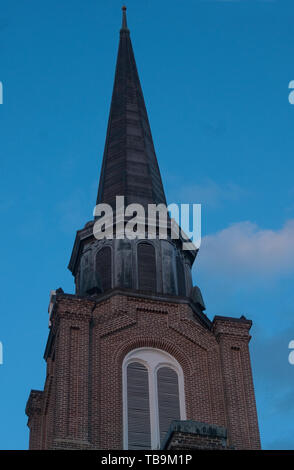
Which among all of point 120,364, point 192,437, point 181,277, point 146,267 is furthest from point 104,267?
point 192,437

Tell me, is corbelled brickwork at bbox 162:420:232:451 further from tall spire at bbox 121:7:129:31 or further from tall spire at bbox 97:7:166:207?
tall spire at bbox 121:7:129:31

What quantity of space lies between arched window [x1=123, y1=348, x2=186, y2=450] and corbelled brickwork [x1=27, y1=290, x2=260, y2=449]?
0.24m

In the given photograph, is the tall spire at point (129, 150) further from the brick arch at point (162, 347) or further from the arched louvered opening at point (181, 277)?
the brick arch at point (162, 347)

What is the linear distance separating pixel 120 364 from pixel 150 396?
4.32ft

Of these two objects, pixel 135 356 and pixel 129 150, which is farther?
pixel 129 150

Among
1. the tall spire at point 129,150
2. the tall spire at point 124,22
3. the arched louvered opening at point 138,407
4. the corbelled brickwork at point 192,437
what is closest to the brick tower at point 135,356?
the arched louvered opening at point 138,407

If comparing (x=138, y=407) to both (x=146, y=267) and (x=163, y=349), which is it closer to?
(x=163, y=349)

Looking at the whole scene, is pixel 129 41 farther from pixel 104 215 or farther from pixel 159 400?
pixel 159 400

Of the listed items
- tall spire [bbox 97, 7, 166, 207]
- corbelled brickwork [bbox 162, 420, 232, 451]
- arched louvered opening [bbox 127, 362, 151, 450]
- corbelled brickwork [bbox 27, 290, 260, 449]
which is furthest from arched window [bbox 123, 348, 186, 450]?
tall spire [bbox 97, 7, 166, 207]

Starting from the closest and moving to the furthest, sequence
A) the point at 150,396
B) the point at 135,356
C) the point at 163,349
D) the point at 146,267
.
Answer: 1. the point at 150,396
2. the point at 135,356
3. the point at 163,349
4. the point at 146,267

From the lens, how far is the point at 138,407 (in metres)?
33.8

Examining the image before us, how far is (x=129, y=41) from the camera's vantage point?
4972cm

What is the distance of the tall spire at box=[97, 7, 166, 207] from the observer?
41.1 meters

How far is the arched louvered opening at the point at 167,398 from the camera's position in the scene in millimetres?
33688
